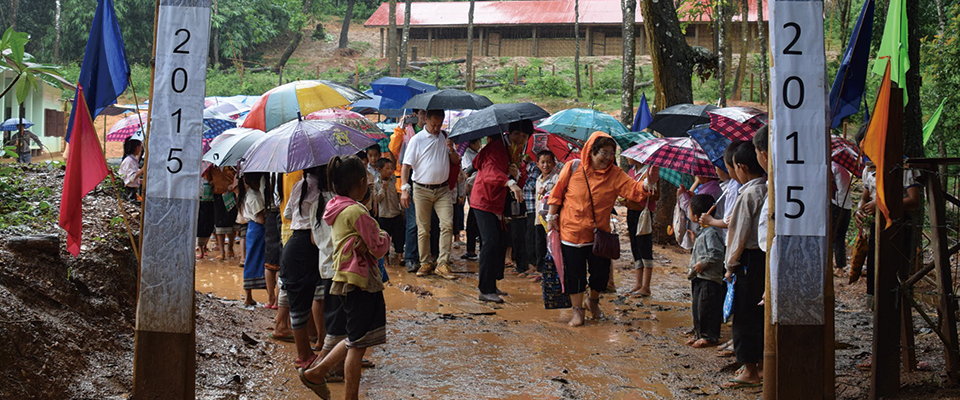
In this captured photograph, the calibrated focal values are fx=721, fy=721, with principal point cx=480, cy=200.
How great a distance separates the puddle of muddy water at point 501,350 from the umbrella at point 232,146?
1528mm

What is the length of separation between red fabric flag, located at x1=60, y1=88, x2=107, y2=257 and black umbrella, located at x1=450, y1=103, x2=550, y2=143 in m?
4.28

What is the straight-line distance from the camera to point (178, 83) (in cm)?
365

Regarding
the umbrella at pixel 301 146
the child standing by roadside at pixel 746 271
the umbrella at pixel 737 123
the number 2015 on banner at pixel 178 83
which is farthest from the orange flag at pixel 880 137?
the number 2015 on banner at pixel 178 83

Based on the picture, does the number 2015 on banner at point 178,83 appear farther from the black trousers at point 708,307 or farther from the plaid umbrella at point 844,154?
the plaid umbrella at point 844,154

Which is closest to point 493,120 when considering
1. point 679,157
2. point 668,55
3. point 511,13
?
point 679,157

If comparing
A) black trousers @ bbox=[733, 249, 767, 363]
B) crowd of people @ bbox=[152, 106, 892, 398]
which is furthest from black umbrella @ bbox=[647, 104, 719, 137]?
black trousers @ bbox=[733, 249, 767, 363]

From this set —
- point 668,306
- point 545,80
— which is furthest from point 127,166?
point 545,80

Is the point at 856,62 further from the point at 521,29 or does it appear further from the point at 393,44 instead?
the point at 521,29

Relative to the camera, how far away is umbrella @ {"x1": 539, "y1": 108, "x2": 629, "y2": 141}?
8297 mm

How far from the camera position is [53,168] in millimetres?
7930

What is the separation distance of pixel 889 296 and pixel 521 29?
1560 inches

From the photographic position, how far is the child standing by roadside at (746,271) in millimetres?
4988

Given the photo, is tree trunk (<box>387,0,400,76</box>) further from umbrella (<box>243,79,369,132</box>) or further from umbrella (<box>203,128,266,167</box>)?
umbrella (<box>243,79,369,132</box>)

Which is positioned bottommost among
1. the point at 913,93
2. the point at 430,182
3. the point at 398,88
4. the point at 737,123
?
the point at 430,182
